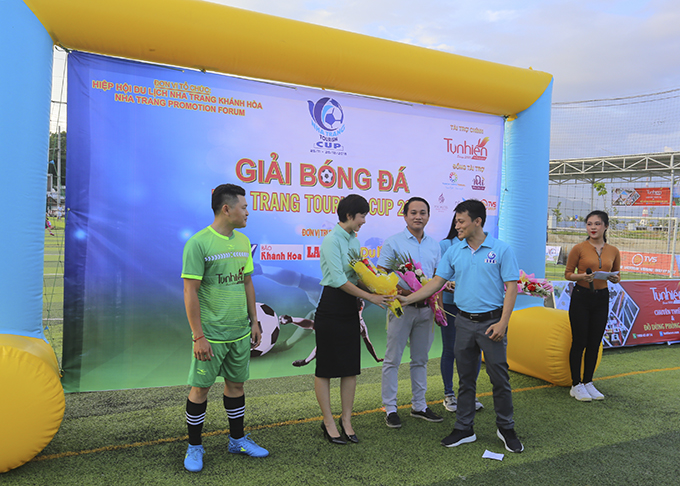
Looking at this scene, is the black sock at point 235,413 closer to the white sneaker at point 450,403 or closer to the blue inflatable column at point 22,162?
the blue inflatable column at point 22,162

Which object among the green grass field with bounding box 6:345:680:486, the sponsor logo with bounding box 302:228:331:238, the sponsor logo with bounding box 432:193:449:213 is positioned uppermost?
the sponsor logo with bounding box 432:193:449:213

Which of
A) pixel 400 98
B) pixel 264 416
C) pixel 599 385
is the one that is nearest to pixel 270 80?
pixel 400 98

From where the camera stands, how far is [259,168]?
3996 millimetres

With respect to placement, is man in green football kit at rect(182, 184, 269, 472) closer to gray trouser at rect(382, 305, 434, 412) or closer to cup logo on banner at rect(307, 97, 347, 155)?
gray trouser at rect(382, 305, 434, 412)

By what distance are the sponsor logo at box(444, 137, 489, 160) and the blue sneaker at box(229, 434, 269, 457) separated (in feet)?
11.4

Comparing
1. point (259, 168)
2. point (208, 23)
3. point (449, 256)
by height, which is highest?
point (208, 23)

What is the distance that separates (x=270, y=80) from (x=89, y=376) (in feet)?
9.22

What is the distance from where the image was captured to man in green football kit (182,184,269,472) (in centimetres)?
246

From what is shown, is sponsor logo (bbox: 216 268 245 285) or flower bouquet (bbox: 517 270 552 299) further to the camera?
flower bouquet (bbox: 517 270 552 299)

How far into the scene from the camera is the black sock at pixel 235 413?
8.96ft

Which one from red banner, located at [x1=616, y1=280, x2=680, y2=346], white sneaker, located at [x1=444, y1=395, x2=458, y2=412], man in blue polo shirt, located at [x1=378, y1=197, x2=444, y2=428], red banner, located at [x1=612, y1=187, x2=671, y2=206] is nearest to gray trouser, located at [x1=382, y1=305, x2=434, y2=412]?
man in blue polo shirt, located at [x1=378, y1=197, x2=444, y2=428]

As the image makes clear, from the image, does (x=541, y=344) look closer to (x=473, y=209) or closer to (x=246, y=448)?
(x=473, y=209)

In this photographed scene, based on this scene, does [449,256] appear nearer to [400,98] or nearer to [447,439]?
[447,439]

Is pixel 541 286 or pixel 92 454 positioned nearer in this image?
pixel 92 454
